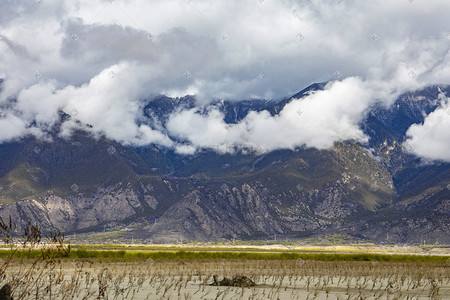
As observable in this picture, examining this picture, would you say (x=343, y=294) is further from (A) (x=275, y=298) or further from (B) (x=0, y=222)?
(B) (x=0, y=222)

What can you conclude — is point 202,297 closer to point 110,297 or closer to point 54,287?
point 110,297

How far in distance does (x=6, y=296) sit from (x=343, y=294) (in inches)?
Answer: 960

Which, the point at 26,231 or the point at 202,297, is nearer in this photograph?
the point at 26,231

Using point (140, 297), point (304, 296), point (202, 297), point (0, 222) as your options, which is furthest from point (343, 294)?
point (0, 222)

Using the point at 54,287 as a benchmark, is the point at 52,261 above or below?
above

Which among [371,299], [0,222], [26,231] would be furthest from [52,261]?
[371,299]

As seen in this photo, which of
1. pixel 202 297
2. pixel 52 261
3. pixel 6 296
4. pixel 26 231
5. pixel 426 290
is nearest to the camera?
pixel 26 231

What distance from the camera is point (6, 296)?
2509 centimetres

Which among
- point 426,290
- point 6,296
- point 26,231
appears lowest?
point 426,290

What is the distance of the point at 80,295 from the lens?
38.2 meters

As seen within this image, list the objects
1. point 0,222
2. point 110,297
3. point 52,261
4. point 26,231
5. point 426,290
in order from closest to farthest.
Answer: point 0,222
point 26,231
point 52,261
point 110,297
point 426,290

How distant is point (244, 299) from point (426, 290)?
51.4 feet

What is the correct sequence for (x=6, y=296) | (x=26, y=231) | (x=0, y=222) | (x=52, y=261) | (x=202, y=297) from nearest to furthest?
(x=0, y=222), (x=26, y=231), (x=52, y=261), (x=6, y=296), (x=202, y=297)

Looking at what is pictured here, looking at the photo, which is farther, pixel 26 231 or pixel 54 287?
pixel 54 287
